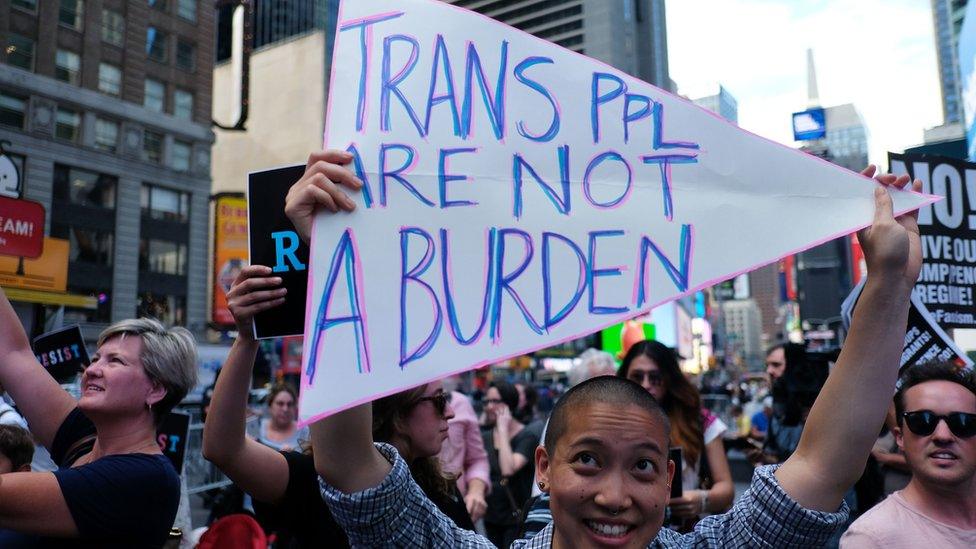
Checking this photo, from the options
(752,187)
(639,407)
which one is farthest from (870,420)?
(752,187)

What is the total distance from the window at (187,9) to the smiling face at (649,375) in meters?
9.36

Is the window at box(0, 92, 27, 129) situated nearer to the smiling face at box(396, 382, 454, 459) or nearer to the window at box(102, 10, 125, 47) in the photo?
the window at box(102, 10, 125, 47)

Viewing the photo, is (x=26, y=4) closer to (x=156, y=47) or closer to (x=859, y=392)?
(x=859, y=392)

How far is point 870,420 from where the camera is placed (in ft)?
5.23

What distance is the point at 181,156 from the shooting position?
75.6 feet

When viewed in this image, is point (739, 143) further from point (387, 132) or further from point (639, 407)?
point (387, 132)

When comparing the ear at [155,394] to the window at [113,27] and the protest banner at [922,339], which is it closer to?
the protest banner at [922,339]

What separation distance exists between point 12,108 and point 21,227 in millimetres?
3150

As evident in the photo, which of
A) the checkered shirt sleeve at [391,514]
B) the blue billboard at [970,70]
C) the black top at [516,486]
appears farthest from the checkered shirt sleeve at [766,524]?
the blue billboard at [970,70]

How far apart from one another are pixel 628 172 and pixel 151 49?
16.6m

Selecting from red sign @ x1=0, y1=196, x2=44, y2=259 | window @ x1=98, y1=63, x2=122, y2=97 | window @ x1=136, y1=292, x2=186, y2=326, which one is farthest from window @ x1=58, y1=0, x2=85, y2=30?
window @ x1=136, y1=292, x2=186, y2=326

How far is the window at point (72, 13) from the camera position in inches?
261

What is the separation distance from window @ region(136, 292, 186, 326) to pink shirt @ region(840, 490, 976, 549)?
24.3m

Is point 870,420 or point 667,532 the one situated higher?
point 870,420
